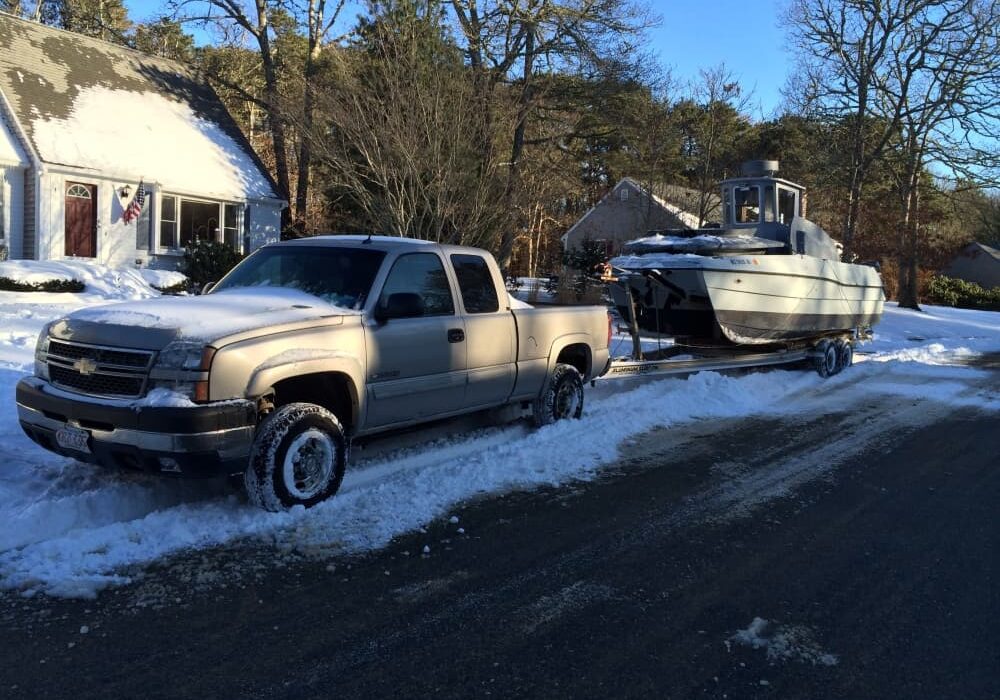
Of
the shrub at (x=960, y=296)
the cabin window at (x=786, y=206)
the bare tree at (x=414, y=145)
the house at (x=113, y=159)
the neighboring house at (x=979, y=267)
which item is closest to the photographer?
the cabin window at (x=786, y=206)

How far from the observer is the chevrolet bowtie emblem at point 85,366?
482 cm

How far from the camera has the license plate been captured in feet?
15.6

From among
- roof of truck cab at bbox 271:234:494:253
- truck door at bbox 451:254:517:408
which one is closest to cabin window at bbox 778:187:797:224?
truck door at bbox 451:254:517:408

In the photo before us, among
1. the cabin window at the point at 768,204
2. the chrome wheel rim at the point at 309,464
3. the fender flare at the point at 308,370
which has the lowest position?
the chrome wheel rim at the point at 309,464

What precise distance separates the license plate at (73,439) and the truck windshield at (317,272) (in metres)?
1.73

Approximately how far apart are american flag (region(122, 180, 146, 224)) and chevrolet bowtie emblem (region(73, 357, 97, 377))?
56.5 feet

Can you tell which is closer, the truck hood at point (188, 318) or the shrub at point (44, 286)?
the truck hood at point (188, 318)

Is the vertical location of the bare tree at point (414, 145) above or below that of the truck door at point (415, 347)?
above

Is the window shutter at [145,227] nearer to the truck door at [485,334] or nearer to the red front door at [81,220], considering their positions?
the red front door at [81,220]

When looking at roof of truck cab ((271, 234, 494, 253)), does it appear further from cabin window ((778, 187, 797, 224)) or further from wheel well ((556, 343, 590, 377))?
cabin window ((778, 187, 797, 224))

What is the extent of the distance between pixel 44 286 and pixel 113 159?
603cm

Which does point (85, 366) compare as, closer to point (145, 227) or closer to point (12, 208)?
point (12, 208)

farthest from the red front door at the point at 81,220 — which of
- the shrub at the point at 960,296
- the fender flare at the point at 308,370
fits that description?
the shrub at the point at 960,296

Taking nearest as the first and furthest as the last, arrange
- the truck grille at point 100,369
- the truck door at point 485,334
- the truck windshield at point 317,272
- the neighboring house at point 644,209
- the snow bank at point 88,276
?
1. the truck grille at point 100,369
2. the truck windshield at point 317,272
3. the truck door at point 485,334
4. the snow bank at point 88,276
5. the neighboring house at point 644,209
